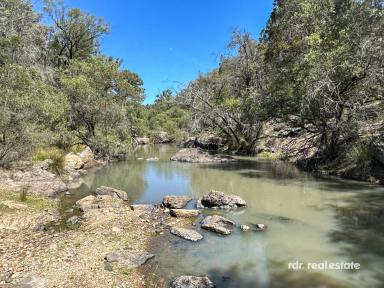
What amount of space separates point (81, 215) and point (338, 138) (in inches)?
565

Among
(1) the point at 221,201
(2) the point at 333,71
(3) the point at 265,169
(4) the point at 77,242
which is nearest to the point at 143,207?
(1) the point at 221,201

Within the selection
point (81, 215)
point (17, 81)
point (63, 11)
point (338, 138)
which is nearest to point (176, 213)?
point (81, 215)

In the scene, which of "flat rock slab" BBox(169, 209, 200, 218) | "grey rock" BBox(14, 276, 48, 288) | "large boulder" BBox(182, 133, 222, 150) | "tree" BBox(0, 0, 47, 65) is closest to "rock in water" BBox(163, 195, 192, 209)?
"flat rock slab" BBox(169, 209, 200, 218)

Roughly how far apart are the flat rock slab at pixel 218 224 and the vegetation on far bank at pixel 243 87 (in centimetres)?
868

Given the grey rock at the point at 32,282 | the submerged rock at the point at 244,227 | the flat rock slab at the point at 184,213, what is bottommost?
the grey rock at the point at 32,282

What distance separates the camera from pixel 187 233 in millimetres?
9047

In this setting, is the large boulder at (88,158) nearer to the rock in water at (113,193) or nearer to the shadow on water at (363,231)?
the rock in water at (113,193)

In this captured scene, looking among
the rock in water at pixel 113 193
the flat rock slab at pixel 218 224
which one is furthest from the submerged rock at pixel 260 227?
the rock in water at pixel 113 193

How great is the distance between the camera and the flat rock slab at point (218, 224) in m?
9.29

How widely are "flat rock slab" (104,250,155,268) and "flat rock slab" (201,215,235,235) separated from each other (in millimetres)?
2179

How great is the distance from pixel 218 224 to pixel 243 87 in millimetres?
23330

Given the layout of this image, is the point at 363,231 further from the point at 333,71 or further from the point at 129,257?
the point at 333,71

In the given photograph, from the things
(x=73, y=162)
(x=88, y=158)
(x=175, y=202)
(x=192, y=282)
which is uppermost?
(x=88, y=158)

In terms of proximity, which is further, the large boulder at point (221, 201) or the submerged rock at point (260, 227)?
the large boulder at point (221, 201)
